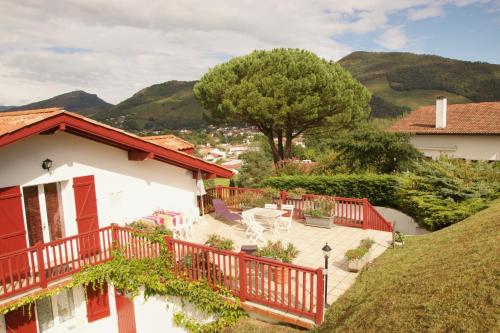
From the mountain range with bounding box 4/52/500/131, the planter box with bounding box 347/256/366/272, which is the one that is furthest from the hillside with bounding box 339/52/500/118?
the planter box with bounding box 347/256/366/272

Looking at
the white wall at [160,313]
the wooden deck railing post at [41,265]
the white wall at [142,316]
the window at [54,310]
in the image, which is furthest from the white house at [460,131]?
the wooden deck railing post at [41,265]

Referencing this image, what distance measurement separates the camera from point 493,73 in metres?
115

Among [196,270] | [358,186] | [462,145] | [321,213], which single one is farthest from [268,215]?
[462,145]

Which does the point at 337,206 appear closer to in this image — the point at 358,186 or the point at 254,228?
the point at 254,228

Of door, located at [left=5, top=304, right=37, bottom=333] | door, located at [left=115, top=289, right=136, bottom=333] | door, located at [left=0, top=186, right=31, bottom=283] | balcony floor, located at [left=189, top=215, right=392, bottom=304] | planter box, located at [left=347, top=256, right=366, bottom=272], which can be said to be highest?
door, located at [left=0, top=186, right=31, bottom=283]

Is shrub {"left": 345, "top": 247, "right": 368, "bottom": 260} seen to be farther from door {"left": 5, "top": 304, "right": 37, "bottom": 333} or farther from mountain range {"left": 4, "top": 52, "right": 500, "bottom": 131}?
mountain range {"left": 4, "top": 52, "right": 500, "bottom": 131}

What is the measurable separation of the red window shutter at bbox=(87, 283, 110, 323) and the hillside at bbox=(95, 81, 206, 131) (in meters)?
96.3

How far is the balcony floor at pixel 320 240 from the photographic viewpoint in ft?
27.2

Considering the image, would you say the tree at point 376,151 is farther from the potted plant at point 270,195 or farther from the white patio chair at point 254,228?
the white patio chair at point 254,228

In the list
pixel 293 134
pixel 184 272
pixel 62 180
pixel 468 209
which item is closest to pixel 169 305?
pixel 184 272

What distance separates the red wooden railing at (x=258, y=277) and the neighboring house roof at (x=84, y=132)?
3504 mm

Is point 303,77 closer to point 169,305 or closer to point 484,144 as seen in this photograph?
point 484,144

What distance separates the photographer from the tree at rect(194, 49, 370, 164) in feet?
79.6

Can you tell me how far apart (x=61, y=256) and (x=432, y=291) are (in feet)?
25.6
